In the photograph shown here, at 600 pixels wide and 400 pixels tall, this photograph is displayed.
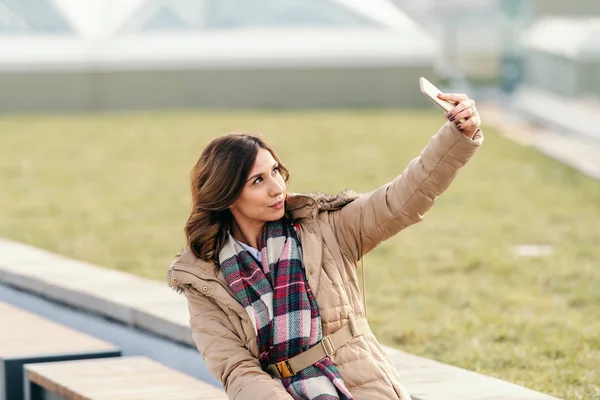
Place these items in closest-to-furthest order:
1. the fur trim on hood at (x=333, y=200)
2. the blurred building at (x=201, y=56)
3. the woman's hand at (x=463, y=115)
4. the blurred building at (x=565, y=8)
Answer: the woman's hand at (x=463, y=115) → the fur trim on hood at (x=333, y=200) → the blurred building at (x=565, y=8) → the blurred building at (x=201, y=56)

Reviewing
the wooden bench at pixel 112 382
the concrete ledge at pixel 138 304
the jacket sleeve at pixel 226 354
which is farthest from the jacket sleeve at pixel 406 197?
the wooden bench at pixel 112 382

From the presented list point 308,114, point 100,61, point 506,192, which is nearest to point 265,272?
point 506,192

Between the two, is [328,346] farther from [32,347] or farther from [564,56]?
[564,56]

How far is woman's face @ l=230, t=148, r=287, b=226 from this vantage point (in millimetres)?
4070

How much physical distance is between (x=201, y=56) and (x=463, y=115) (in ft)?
59.3

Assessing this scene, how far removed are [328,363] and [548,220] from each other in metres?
6.87

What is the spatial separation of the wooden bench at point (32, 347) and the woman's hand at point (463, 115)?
8.49 feet

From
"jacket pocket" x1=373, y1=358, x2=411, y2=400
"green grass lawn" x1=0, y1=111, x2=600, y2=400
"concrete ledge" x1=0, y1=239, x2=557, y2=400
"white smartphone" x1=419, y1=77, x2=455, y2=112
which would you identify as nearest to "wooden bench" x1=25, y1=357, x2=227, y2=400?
"concrete ledge" x1=0, y1=239, x2=557, y2=400

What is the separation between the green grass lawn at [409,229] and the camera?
250 inches

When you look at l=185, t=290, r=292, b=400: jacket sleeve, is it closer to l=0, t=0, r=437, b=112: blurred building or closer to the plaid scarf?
the plaid scarf

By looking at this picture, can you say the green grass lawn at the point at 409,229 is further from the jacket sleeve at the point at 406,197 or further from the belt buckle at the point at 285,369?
the belt buckle at the point at 285,369

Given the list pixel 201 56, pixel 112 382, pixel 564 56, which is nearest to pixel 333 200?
→ pixel 112 382

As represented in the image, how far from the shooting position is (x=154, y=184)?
43.4 feet

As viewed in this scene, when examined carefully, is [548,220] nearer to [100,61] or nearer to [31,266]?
[31,266]
